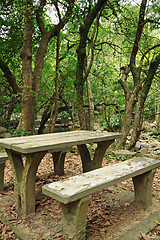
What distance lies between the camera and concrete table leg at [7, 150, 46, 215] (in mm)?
2492

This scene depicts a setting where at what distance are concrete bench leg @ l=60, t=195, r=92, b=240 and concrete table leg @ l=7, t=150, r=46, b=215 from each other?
0.78 metres

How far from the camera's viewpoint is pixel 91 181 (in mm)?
2074

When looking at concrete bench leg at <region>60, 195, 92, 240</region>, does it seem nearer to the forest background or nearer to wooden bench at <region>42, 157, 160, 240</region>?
wooden bench at <region>42, 157, 160, 240</region>

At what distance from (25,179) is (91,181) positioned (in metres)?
0.94

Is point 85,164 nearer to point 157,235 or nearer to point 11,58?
point 157,235

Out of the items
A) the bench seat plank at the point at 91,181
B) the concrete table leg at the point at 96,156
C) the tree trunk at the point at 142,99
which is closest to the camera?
the bench seat plank at the point at 91,181

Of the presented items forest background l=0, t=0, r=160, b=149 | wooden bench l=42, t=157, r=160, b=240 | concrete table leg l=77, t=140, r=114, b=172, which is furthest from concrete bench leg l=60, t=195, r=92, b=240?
forest background l=0, t=0, r=160, b=149

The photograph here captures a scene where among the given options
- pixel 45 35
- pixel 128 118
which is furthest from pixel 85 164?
pixel 45 35

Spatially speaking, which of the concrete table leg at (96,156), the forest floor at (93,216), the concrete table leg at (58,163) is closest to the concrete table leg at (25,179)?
the forest floor at (93,216)

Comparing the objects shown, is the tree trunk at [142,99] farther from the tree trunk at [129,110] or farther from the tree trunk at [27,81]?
the tree trunk at [27,81]

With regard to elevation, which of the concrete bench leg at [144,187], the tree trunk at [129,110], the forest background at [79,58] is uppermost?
the forest background at [79,58]

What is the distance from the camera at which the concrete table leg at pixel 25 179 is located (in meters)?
2.49

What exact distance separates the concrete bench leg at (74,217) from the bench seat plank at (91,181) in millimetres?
104

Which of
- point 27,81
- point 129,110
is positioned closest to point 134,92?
point 129,110
